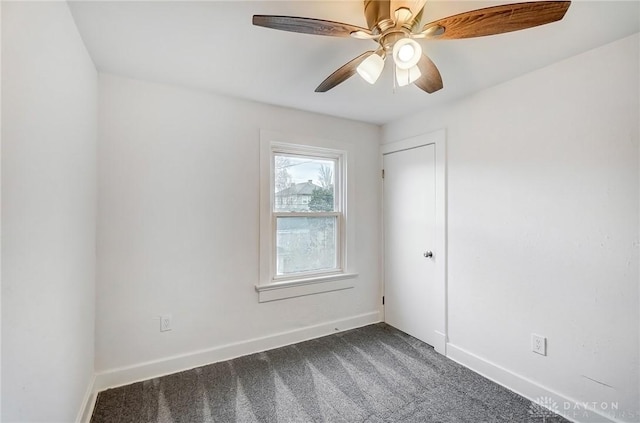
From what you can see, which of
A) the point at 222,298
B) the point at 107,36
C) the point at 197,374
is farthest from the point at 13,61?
the point at 197,374

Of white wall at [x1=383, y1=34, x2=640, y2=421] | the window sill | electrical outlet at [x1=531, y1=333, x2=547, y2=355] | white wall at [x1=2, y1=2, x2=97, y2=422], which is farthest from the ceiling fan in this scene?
the window sill

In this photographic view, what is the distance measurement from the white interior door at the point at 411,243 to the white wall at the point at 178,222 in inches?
40.7

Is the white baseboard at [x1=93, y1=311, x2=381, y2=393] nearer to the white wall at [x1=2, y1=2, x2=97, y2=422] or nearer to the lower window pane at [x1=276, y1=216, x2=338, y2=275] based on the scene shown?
the white wall at [x1=2, y1=2, x2=97, y2=422]

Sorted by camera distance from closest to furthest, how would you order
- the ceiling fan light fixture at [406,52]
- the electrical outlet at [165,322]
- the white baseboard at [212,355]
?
the ceiling fan light fixture at [406,52] → the white baseboard at [212,355] → the electrical outlet at [165,322]

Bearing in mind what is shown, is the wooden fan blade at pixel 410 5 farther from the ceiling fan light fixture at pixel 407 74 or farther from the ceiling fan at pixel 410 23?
the ceiling fan light fixture at pixel 407 74

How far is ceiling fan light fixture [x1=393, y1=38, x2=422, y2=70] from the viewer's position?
1.23 m

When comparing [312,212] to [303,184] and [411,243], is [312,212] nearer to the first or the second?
[303,184]

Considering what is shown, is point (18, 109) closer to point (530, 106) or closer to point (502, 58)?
point (502, 58)

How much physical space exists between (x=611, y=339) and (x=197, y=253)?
2.77m

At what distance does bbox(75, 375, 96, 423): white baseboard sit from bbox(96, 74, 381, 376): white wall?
13 centimetres

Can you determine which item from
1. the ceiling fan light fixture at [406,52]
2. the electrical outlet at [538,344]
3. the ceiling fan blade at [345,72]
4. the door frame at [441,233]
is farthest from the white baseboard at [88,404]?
the electrical outlet at [538,344]

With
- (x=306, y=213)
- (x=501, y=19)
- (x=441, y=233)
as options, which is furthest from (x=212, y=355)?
(x=501, y=19)

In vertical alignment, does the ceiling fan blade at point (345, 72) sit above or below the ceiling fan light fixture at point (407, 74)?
above

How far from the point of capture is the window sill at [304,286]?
262cm
